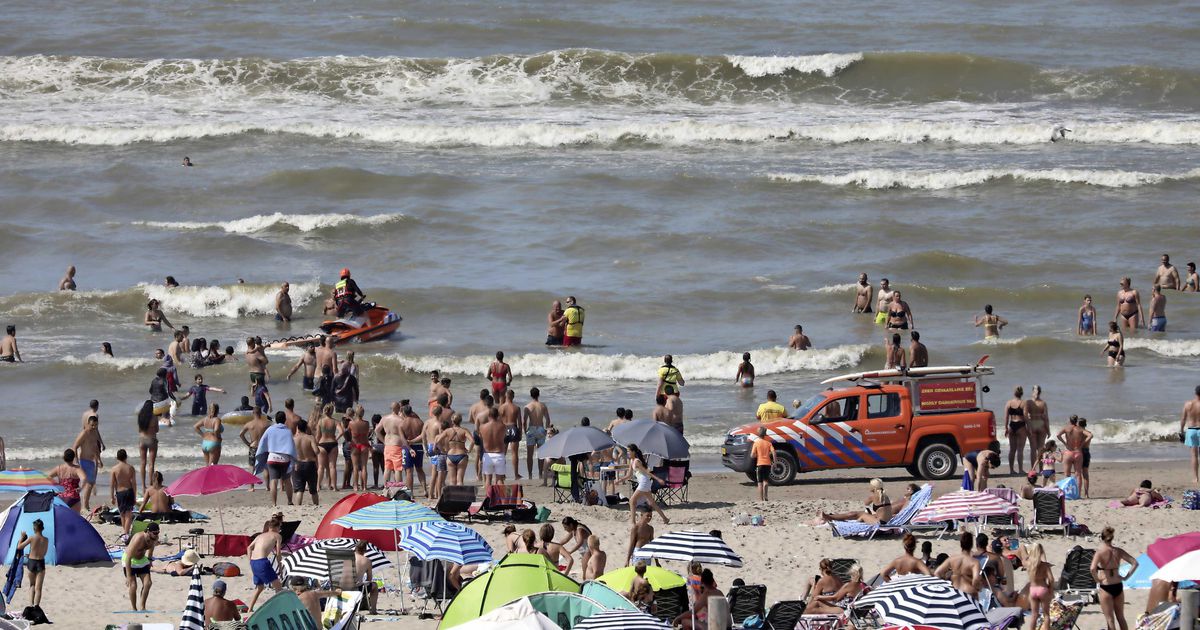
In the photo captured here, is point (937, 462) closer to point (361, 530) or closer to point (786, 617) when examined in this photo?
point (786, 617)

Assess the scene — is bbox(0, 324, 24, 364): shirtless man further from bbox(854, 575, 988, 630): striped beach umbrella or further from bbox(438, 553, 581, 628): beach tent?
bbox(854, 575, 988, 630): striped beach umbrella

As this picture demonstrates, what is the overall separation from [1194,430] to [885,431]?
12.4ft

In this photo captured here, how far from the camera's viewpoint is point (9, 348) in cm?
2623

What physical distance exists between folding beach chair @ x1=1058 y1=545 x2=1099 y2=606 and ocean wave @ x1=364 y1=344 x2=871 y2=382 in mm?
11665

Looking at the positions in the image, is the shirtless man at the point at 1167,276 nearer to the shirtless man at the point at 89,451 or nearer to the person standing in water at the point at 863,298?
the person standing in water at the point at 863,298

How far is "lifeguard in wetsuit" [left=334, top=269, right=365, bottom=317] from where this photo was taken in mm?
27984

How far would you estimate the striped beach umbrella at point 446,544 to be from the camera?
1391cm

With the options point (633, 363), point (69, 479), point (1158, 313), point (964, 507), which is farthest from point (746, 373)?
point (69, 479)

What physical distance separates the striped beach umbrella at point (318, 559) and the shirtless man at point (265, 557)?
130mm

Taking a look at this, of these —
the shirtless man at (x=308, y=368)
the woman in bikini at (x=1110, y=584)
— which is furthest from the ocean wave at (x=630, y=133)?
the woman in bikini at (x=1110, y=584)

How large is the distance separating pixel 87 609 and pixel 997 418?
13.7m

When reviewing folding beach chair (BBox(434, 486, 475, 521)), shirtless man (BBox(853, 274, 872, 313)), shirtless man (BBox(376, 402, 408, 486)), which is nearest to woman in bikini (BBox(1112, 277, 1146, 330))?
shirtless man (BBox(853, 274, 872, 313))

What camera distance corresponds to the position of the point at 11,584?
47.8ft

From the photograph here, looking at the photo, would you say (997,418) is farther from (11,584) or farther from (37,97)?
(37,97)
